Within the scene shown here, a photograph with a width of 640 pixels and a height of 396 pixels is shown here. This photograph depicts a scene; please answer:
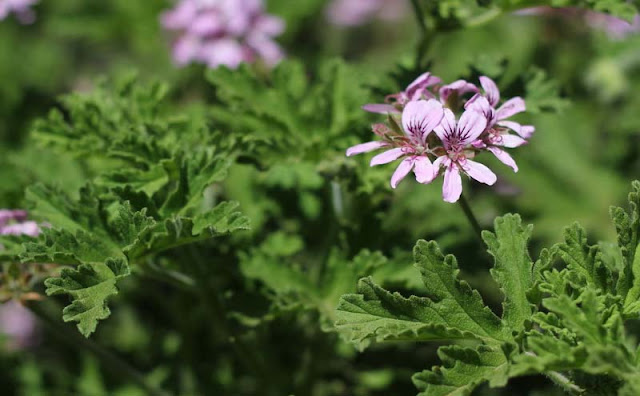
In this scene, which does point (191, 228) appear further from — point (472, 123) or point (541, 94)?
point (541, 94)

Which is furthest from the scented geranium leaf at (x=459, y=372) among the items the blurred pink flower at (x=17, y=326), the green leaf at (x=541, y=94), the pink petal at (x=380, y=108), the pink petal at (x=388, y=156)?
the blurred pink flower at (x=17, y=326)

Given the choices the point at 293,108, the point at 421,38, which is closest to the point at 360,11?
the point at 421,38

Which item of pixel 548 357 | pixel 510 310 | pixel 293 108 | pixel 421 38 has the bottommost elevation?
pixel 548 357

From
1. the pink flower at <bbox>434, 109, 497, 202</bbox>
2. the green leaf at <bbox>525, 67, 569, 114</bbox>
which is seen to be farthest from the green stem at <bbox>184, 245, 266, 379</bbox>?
the green leaf at <bbox>525, 67, 569, 114</bbox>

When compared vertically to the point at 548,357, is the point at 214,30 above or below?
above

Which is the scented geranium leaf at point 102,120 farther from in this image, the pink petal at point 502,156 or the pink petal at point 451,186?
the pink petal at point 502,156

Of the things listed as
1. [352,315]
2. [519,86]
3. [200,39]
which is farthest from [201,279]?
[200,39]
